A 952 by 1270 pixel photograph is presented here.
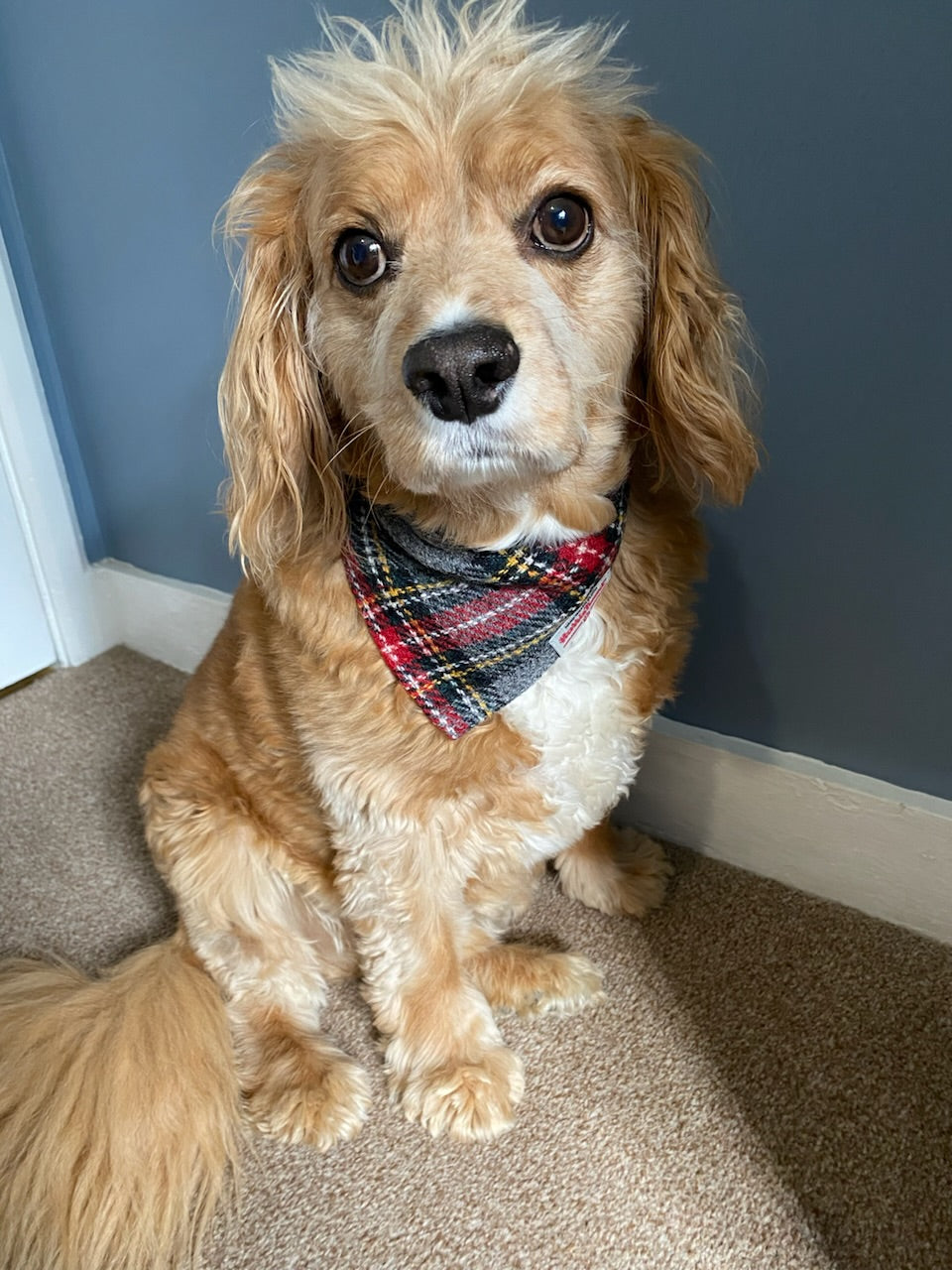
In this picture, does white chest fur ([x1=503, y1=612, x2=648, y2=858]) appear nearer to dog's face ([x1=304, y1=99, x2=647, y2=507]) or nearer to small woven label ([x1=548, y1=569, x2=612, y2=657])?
small woven label ([x1=548, y1=569, x2=612, y2=657])

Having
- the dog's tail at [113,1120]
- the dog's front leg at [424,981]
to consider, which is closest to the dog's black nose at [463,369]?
the dog's front leg at [424,981]

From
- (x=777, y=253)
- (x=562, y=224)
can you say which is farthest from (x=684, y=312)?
(x=777, y=253)

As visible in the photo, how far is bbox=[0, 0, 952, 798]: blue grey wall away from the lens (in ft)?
3.22

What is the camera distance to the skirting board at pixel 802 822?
48.5 inches

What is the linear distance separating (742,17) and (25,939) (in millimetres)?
1599

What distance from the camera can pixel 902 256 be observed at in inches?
39.4

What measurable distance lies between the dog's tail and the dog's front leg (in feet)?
0.67

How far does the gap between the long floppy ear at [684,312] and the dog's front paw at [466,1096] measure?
2.52 ft

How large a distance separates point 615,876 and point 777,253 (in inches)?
35.3

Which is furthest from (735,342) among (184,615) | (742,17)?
(184,615)

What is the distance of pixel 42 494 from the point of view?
2.00m

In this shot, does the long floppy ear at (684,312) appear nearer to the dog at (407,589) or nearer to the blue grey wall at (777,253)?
the dog at (407,589)

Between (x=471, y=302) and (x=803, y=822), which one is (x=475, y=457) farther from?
(x=803, y=822)

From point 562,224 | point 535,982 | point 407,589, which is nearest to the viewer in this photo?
point 562,224
